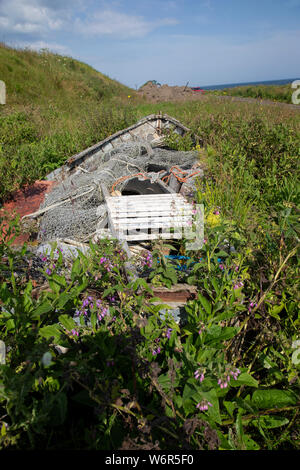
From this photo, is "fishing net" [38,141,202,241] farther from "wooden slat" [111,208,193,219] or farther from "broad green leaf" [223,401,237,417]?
"broad green leaf" [223,401,237,417]

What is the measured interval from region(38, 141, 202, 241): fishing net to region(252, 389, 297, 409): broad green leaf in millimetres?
2715

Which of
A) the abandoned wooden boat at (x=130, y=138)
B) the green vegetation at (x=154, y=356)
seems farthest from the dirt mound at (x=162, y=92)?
the green vegetation at (x=154, y=356)

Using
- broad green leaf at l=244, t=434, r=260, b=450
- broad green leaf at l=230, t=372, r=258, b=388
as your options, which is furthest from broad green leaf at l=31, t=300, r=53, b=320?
broad green leaf at l=244, t=434, r=260, b=450

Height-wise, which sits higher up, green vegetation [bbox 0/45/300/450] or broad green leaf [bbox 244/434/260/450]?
green vegetation [bbox 0/45/300/450]

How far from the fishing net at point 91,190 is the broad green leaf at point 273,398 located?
2715mm

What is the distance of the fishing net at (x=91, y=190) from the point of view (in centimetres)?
394

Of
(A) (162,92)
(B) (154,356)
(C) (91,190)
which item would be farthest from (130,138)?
(A) (162,92)

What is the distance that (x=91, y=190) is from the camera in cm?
466

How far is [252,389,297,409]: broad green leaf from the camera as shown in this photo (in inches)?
56.9

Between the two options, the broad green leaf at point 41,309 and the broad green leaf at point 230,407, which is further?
the broad green leaf at point 41,309

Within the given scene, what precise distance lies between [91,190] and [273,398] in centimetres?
402

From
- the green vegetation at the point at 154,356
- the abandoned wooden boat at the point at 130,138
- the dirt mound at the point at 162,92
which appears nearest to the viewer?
the green vegetation at the point at 154,356

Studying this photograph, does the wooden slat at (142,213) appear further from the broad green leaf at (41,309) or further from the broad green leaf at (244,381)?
the broad green leaf at (244,381)

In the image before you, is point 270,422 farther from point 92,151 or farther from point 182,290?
point 92,151
